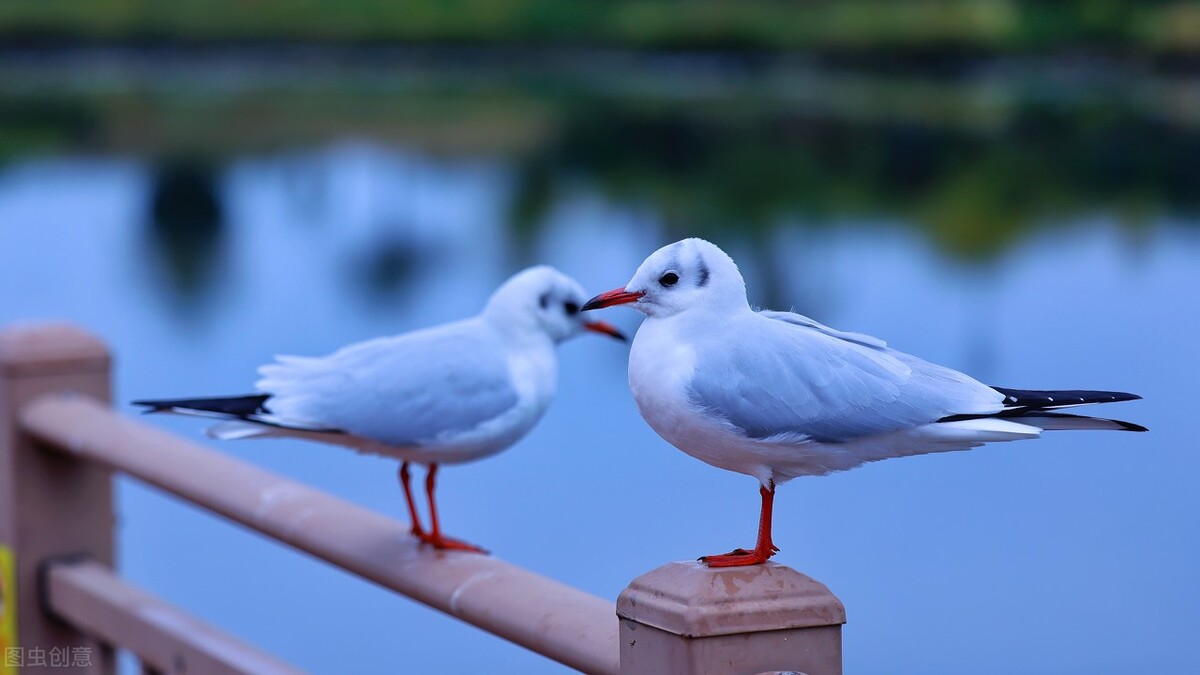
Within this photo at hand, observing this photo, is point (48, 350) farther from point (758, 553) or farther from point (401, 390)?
point (758, 553)

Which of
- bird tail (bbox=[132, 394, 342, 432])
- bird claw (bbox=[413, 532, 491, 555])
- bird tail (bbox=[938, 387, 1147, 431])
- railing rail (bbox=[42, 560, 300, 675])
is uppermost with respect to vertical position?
bird tail (bbox=[938, 387, 1147, 431])

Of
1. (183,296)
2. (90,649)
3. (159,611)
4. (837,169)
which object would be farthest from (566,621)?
(183,296)

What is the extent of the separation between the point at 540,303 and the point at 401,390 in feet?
0.71

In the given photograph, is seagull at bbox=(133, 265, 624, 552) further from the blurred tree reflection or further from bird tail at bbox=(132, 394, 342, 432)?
the blurred tree reflection

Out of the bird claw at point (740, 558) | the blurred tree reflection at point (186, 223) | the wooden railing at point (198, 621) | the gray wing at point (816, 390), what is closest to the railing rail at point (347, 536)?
the wooden railing at point (198, 621)

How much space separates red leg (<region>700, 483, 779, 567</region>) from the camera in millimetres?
1100

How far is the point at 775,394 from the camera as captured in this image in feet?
3.73

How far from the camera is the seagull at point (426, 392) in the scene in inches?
65.1


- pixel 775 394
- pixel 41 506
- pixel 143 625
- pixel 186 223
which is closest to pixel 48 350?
pixel 41 506

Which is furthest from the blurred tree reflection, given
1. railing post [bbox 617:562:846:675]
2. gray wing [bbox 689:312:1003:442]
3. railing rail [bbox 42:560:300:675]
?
railing post [bbox 617:562:846:675]

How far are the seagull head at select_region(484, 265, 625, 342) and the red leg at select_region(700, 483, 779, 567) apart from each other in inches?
24.8

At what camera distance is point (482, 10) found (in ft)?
14.8

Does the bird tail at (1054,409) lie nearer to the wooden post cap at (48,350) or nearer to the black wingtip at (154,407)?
the black wingtip at (154,407)

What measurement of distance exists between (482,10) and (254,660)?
10.3ft
